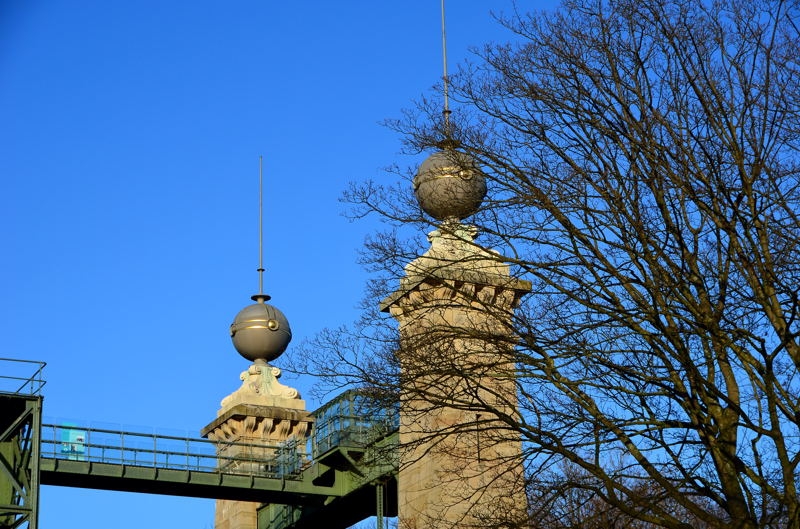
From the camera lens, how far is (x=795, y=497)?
15648 millimetres

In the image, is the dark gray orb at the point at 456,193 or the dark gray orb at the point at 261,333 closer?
the dark gray orb at the point at 456,193

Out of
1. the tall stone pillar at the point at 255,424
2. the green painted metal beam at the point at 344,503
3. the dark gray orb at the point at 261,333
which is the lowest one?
the green painted metal beam at the point at 344,503

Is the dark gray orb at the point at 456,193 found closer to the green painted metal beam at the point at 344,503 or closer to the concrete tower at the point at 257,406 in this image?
the green painted metal beam at the point at 344,503

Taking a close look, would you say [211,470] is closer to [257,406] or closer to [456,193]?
[257,406]

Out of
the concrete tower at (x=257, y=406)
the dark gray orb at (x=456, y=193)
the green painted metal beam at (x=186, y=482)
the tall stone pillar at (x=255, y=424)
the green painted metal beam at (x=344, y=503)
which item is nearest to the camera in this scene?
the dark gray orb at (x=456, y=193)

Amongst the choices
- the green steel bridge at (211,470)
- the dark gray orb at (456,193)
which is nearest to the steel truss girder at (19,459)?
the green steel bridge at (211,470)

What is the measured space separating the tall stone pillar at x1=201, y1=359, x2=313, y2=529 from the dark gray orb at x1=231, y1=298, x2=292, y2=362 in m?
Answer: 0.32

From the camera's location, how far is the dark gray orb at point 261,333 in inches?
1518

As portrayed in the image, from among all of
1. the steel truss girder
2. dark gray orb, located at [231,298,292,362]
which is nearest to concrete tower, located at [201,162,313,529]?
dark gray orb, located at [231,298,292,362]

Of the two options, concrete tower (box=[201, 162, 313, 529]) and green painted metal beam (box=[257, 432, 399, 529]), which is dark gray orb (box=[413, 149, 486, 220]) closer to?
green painted metal beam (box=[257, 432, 399, 529])

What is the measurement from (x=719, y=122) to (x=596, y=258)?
2.01 metres

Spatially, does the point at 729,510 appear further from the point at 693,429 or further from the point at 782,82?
the point at 782,82

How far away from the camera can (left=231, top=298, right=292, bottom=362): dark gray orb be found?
38.6 metres

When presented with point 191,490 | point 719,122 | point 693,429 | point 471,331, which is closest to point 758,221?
point 719,122
